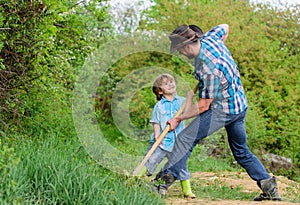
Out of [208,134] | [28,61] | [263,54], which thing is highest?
[28,61]

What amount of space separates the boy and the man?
229mm

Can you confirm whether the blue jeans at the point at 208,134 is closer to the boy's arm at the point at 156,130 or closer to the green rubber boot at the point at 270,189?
the green rubber boot at the point at 270,189

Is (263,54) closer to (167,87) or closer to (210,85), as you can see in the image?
(167,87)

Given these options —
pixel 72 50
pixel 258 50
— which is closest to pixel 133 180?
pixel 72 50

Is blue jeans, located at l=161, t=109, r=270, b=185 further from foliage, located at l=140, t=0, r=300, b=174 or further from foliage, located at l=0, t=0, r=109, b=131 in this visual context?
foliage, located at l=140, t=0, r=300, b=174

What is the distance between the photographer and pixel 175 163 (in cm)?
520

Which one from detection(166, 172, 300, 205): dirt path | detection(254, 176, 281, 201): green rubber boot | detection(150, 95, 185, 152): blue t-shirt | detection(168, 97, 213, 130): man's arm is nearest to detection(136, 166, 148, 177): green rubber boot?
detection(166, 172, 300, 205): dirt path

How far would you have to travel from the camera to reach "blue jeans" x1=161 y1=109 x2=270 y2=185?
16.8 feet

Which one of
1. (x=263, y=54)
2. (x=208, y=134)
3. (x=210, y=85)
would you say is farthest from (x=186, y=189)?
(x=263, y=54)

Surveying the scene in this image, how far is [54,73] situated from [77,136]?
767 millimetres

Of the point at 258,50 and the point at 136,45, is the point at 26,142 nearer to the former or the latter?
the point at 136,45

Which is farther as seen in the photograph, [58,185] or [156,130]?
[156,130]

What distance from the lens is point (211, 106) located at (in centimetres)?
516

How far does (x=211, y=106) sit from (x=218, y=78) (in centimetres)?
36
